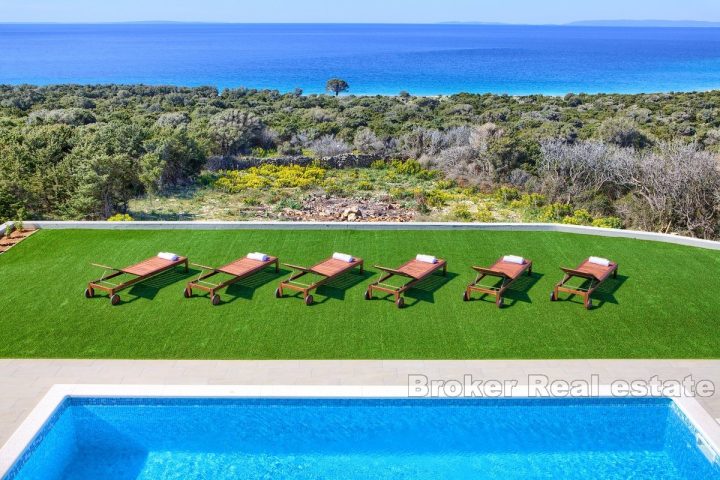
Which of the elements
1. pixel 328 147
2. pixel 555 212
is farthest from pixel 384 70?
pixel 555 212

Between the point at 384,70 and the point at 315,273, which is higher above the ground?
the point at 315,273

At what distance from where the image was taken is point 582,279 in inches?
435

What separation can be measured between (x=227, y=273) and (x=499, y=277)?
4712 mm

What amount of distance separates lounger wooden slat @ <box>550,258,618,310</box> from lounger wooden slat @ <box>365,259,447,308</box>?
1995 millimetres

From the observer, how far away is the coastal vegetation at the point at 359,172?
16.7m

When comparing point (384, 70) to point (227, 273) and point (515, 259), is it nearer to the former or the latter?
point (515, 259)

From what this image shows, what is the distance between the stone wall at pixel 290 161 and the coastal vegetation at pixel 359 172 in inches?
3.1

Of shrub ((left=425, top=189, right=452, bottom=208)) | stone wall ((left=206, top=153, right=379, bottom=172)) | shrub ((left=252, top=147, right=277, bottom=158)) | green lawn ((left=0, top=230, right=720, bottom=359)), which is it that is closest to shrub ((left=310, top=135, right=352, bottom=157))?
stone wall ((left=206, top=153, right=379, bottom=172))

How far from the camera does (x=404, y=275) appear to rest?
1020 centimetres

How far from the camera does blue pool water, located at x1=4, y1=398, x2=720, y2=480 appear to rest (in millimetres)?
7066

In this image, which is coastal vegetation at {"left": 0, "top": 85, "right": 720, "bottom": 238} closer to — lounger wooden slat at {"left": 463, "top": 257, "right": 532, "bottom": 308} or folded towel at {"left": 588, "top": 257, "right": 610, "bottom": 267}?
folded towel at {"left": 588, "top": 257, "right": 610, "bottom": 267}

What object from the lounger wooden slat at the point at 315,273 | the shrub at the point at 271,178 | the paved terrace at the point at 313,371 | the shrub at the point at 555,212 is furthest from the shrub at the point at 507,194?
the paved terrace at the point at 313,371

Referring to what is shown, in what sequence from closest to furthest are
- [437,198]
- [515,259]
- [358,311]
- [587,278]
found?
[358,311]
[587,278]
[515,259]
[437,198]

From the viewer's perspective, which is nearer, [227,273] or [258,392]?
[258,392]
